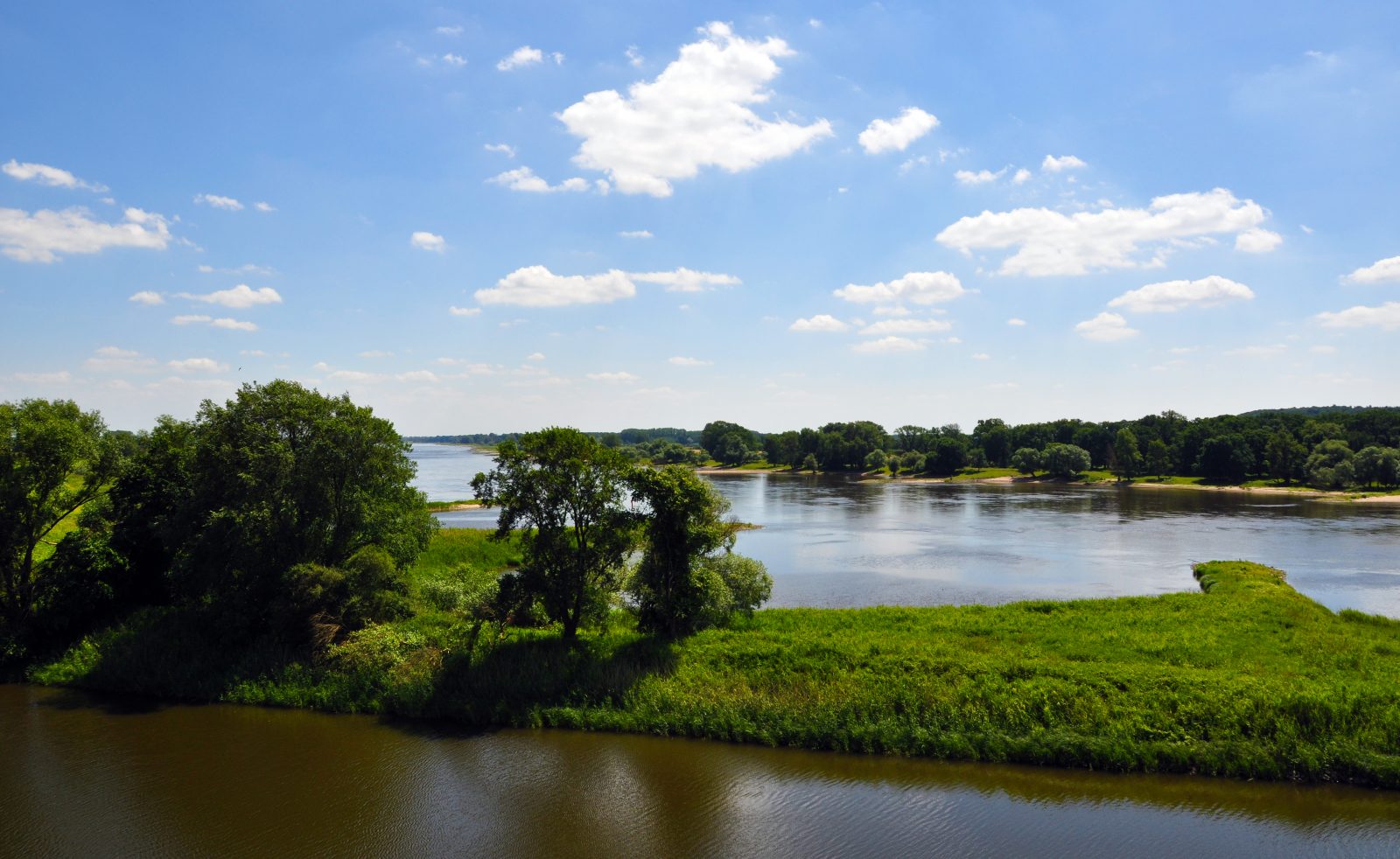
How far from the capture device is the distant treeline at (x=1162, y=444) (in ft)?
378

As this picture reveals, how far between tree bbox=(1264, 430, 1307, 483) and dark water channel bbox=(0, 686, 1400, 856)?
121338 millimetres

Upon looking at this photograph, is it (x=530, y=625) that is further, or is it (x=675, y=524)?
(x=530, y=625)

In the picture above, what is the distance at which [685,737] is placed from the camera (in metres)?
23.3

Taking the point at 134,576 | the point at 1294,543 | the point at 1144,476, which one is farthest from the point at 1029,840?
the point at 1144,476

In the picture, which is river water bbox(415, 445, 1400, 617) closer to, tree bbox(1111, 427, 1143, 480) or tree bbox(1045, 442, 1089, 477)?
tree bbox(1111, 427, 1143, 480)

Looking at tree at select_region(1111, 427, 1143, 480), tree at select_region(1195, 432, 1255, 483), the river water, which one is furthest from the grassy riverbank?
tree at select_region(1111, 427, 1143, 480)

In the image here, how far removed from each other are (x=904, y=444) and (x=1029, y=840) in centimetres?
18807

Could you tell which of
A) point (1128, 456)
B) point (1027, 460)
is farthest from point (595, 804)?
point (1027, 460)

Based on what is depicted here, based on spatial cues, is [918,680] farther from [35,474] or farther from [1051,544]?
[1051,544]

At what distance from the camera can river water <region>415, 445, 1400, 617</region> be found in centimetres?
4338

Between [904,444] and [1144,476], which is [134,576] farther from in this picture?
[904,444]

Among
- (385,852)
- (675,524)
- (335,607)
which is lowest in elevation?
(385,852)

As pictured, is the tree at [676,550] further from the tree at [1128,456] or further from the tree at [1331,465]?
the tree at [1128,456]

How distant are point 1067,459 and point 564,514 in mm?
131703
